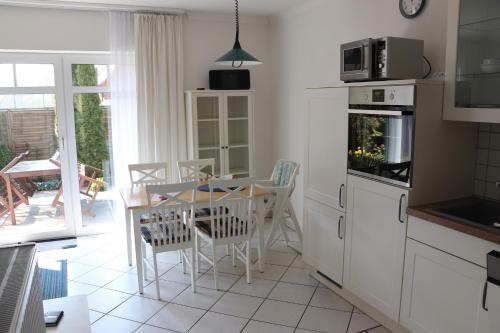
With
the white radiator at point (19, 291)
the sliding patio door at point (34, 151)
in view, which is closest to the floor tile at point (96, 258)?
the sliding patio door at point (34, 151)

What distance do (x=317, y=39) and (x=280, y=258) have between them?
2295 mm

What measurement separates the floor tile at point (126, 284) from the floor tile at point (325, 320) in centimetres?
142

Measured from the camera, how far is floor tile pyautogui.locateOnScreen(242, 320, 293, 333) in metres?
2.75

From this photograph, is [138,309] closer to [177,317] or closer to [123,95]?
[177,317]

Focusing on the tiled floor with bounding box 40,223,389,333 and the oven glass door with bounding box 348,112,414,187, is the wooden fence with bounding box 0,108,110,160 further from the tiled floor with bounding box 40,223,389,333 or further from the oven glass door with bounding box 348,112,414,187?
the oven glass door with bounding box 348,112,414,187

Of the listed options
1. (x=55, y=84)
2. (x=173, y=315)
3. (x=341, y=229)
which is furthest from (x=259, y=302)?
(x=55, y=84)

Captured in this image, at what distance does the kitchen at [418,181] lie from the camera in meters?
2.17

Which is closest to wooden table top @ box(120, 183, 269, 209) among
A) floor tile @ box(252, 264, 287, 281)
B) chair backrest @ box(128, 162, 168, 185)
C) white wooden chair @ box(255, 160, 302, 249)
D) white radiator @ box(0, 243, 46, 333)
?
white wooden chair @ box(255, 160, 302, 249)

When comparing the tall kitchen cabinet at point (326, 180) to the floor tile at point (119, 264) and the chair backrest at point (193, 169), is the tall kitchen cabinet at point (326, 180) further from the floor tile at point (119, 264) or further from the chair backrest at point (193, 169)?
the floor tile at point (119, 264)

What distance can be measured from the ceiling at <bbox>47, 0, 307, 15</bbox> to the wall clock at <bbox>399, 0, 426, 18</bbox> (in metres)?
1.45

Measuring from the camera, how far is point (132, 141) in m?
4.61

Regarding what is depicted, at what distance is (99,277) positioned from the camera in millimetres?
3627

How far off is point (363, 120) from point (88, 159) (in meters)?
3.31

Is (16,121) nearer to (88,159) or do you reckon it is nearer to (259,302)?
(88,159)
